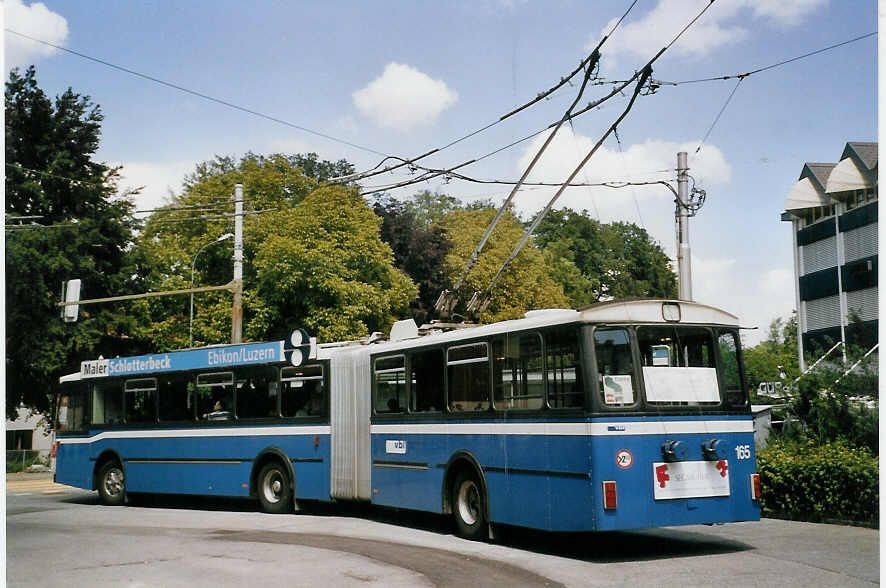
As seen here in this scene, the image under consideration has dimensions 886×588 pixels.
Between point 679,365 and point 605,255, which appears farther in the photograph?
point 605,255

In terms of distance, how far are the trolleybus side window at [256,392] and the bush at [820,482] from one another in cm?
801

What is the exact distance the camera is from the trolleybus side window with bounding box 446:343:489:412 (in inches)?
513

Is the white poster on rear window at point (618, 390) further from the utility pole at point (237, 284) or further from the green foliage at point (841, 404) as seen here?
the utility pole at point (237, 284)

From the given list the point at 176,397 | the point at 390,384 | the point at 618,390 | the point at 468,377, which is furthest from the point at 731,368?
the point at 176,397

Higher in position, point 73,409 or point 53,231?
point 53,231

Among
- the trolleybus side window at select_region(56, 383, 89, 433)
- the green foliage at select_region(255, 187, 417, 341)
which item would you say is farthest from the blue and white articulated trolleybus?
the green foliage at select_region(255, 187, 417, 341)

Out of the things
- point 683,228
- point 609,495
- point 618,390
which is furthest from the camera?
point 683,228

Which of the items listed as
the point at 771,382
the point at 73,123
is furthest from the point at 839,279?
the point at 73,123

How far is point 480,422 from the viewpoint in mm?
13055

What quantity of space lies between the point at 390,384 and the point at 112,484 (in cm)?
791

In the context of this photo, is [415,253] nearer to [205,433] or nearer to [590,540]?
[205,433]

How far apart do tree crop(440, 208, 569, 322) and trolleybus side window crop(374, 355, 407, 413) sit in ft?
113

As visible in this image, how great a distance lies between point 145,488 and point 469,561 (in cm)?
1013

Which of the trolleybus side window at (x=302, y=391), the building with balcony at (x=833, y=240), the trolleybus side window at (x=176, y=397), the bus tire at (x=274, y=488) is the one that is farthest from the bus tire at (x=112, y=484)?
the building with balcony at (x=833, y=240)
